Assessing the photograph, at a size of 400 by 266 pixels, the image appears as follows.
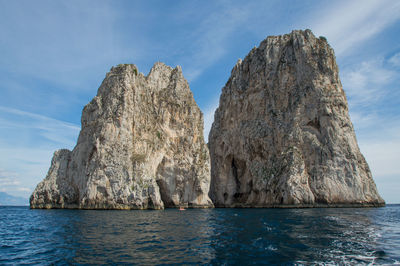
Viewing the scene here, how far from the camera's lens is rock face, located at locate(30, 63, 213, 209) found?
5228 cm

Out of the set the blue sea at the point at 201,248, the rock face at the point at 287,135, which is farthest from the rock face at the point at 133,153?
the blue sea at the point at 201,248

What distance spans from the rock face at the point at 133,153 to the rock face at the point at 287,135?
1511cm

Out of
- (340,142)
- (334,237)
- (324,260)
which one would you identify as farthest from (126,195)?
(340,142)

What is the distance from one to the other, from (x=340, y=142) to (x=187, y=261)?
63.9m

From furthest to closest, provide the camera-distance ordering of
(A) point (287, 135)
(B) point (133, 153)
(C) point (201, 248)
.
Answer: (A) point (287, 135) < (B) point (133, 153) < (C) point (201, 248)

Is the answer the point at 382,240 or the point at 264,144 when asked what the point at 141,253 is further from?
the point at 264,144

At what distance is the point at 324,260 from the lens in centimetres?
1270

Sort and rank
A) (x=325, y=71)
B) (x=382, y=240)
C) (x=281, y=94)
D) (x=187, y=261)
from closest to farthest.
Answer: (x=187, y=261) < (x=382, y=240) < (x=325, y=71) < (x=281, y=94)

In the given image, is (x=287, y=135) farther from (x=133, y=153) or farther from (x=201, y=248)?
(x=201, y=248)

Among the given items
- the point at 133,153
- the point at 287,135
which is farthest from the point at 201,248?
the point at 287,135

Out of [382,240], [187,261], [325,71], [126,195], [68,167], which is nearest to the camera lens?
[187,261]

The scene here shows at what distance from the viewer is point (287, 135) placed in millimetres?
71375

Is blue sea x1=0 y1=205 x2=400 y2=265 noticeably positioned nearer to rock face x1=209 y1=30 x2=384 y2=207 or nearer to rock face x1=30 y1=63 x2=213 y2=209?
rock face x1=30 y1=63 x2=213 y2=209

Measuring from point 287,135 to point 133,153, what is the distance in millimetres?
40226
